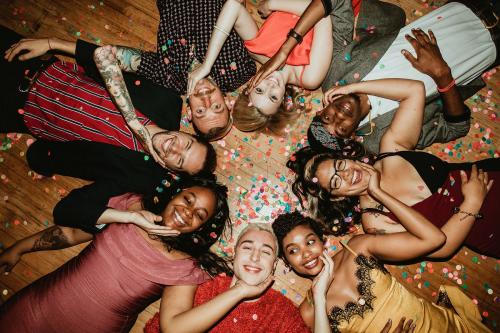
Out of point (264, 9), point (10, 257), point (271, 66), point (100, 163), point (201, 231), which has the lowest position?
point (10, 257)

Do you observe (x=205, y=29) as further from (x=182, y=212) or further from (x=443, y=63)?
(x=443, y=63)

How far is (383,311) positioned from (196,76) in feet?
8.48

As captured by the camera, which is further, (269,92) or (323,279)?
(269,92)

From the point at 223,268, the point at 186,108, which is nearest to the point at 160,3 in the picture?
the point at 186,108

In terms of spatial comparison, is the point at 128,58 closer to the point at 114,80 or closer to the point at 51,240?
the point at 114,80

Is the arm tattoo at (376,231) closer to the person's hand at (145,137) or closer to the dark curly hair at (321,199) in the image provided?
the dark curly hair at (321,199)

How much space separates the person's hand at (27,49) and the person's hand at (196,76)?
143 cm

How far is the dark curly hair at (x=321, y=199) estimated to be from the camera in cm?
281

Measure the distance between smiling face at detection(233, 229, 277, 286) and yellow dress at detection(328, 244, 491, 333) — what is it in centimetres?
69

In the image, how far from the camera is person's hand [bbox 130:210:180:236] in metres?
2.42

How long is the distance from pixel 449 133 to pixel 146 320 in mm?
3562

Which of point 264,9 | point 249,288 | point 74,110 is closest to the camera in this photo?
point 249,288

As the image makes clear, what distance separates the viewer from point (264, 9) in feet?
9.90

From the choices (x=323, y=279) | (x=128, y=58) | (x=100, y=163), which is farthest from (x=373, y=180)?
(x=128, y=58)
